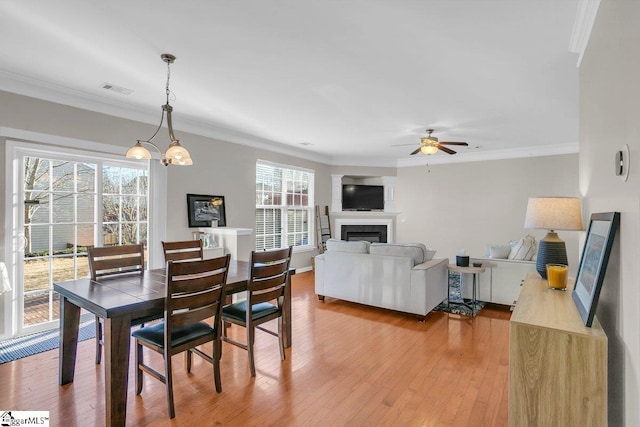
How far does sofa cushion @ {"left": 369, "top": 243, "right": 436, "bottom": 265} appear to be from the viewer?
4148mm

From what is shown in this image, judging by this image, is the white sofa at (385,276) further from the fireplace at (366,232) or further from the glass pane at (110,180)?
the fireplace at (366,232)

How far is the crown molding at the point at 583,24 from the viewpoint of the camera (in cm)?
198

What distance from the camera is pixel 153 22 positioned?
232cm

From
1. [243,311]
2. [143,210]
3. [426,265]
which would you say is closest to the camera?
[243,311]

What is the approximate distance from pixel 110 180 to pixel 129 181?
0.76 feet

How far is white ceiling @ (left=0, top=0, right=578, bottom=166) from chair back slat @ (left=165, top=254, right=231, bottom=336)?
1.67m

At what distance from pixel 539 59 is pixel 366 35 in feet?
5.12

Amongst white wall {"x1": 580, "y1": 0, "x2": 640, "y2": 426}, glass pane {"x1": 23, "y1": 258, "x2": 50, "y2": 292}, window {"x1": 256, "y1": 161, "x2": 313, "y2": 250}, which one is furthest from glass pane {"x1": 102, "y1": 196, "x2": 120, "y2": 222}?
white wall {"x1": 580, "y1": 0, "x2": 640, "y2": 426}

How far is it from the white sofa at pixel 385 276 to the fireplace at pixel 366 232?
3283mm

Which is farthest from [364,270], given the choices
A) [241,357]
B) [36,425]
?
[36,425]

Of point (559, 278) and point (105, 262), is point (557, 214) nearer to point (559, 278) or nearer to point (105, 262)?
point (559, 278)

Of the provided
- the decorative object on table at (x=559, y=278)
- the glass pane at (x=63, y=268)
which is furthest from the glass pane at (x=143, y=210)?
the decorative object on table at (x=559, y=278)

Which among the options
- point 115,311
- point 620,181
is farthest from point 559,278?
point 115,311

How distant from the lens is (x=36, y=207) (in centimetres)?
361
